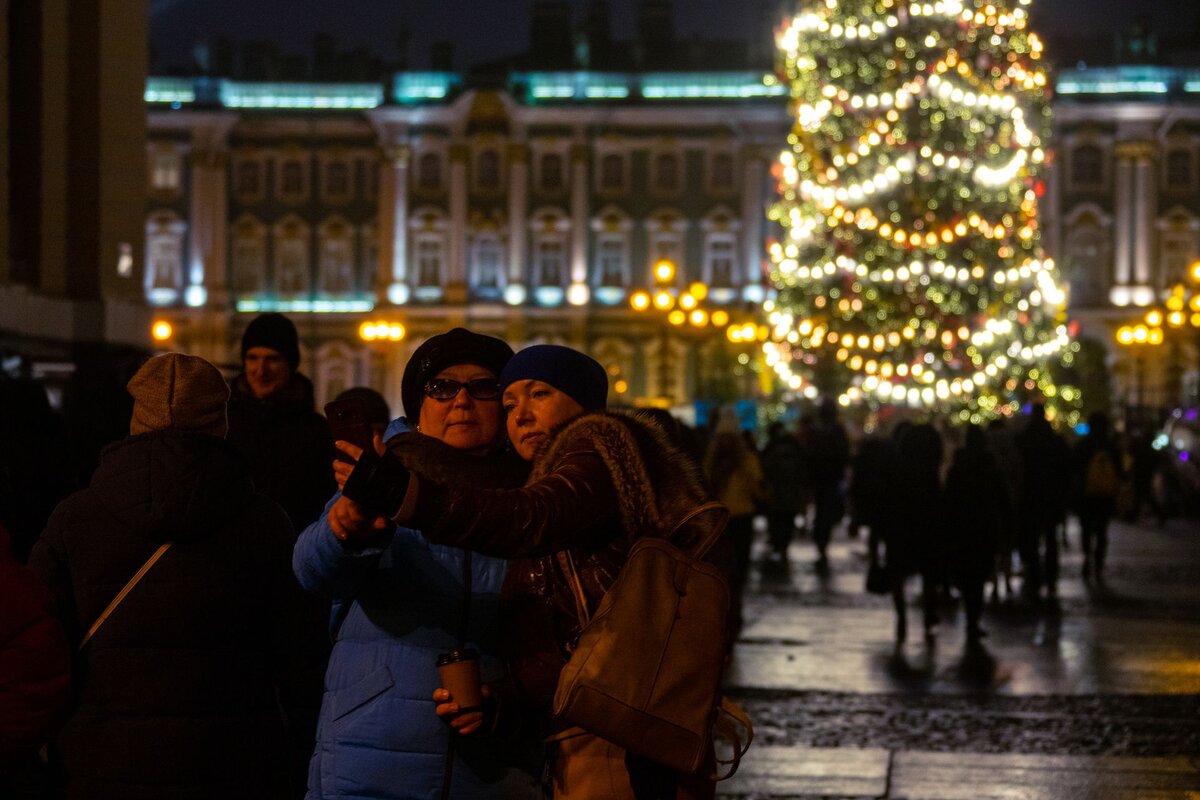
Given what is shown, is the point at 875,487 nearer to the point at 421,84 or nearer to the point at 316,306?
the point at 421,84

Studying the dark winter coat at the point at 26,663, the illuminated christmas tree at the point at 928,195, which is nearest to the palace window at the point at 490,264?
the illuminated christmas tree at the point at 928,195

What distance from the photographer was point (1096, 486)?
1941cm

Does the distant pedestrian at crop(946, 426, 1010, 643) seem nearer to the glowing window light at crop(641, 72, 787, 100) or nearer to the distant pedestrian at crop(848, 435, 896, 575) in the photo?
the distant pedestrian at crop(848, 435, 896, 575)

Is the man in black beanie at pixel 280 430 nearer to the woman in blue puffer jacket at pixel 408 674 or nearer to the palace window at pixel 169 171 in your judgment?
the woman in blue puffer jacket at pixel 408 674

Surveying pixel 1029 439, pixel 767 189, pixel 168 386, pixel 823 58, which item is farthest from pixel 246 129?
pixel 168 386

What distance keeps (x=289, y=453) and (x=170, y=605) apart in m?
1.82

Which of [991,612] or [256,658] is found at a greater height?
[256,658]

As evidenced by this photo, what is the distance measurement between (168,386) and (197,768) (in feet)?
2.60

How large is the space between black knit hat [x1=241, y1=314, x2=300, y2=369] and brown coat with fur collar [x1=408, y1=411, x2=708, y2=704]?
2.85 metres

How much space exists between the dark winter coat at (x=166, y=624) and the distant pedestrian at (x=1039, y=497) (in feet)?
45.4

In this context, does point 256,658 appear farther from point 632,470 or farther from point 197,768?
point 632,470

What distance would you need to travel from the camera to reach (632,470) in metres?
3.45

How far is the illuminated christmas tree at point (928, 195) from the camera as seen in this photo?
26812 millimetres

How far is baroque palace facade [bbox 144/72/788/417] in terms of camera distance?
65.2m
